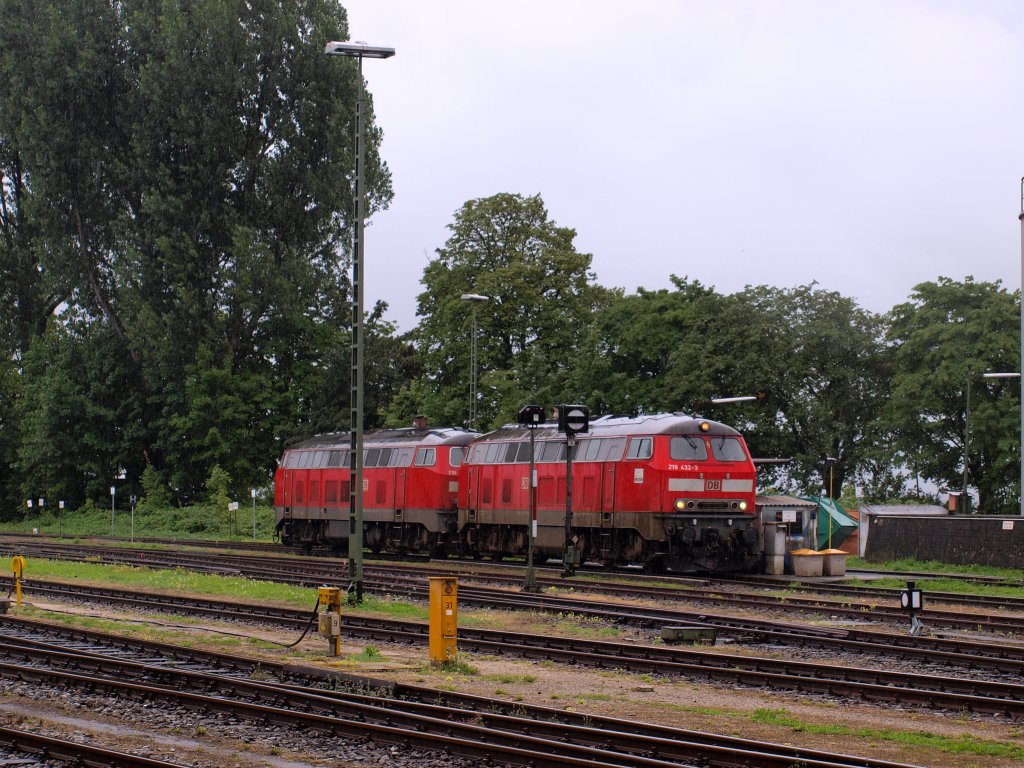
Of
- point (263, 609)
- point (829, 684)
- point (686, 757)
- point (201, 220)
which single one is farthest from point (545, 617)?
point (201, 220)

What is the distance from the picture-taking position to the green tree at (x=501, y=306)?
6100 cm

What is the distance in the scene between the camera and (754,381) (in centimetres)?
5753

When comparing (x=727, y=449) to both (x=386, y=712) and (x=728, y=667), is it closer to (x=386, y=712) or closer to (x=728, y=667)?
(x=728, y=667)

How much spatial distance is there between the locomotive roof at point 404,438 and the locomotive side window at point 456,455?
176 mm

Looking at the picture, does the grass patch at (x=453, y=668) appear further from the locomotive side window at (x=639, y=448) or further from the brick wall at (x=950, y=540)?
the brick wall at (x=950, y=540)

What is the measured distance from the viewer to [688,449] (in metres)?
31.3

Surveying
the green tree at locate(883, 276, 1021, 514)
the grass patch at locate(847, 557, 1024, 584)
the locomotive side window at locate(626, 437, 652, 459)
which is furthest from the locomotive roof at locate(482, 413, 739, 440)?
the green tree at locate(883, 276, 1021, 514)

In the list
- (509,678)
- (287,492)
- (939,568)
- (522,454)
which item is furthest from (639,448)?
(287,492)

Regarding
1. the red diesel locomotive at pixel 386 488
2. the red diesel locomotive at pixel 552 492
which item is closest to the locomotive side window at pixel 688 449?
the red diesel locomotive at pixel 552 492

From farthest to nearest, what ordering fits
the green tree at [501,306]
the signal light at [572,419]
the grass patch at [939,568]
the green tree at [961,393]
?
the green tree at [501,306]
the green tree at [961,393]
the grass patch at [939,568]
the signal light at [572,419]

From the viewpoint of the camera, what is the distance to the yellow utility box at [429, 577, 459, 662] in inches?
655

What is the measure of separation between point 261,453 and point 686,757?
56.2m

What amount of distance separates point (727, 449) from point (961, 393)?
3069 cm

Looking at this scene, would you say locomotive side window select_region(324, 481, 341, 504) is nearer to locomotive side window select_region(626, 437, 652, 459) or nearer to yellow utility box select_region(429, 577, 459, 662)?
locomotive side window select_region(626, 437, 652, 459)
